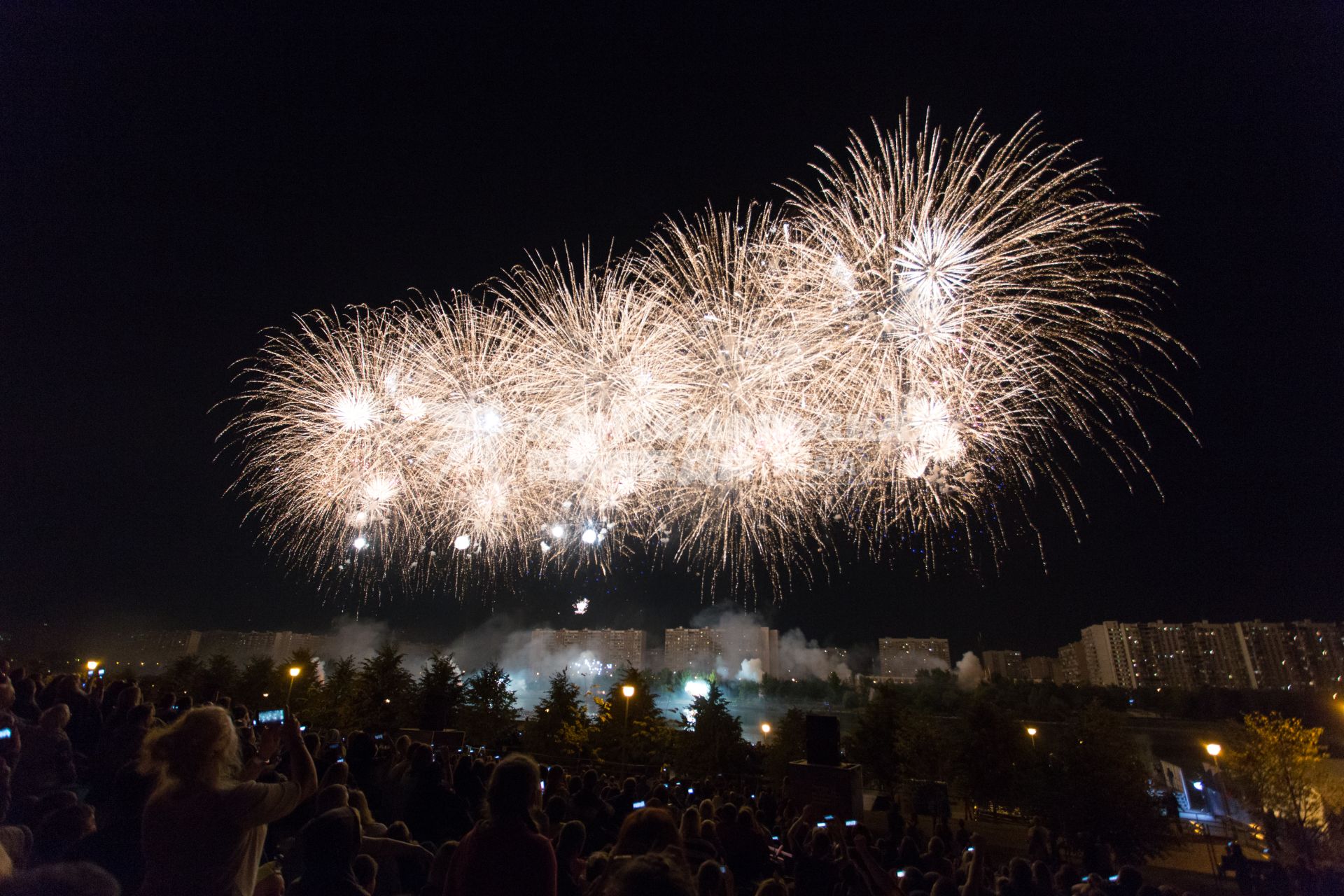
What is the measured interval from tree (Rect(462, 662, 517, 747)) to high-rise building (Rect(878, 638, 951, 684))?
317 ft

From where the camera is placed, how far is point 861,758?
33.1 m

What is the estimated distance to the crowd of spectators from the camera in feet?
7.88

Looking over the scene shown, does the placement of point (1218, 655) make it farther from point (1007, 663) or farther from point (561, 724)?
point (561, 724)

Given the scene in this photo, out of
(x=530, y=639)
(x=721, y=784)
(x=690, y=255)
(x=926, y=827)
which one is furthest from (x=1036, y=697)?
(x=530, y=639)

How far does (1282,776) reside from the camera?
28375 millimetres

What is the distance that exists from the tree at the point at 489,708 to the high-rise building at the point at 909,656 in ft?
317

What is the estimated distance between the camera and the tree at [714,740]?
27.6 m

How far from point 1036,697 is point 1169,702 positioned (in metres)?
11.4

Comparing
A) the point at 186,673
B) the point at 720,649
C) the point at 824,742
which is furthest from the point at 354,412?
the point at 720,649

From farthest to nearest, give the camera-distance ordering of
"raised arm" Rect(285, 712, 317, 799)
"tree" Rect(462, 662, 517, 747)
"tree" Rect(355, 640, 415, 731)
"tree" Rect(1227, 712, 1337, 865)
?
1. "tree" Rect(462, 662, 517, 747)
2. "tree" Rect(355, 640, 415, 731)
3. "tree" Rect(1227, 712, 1337, 865)
4. "raised arm" Rect(285, 712, 317, 799)

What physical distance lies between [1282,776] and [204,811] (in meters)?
41.3

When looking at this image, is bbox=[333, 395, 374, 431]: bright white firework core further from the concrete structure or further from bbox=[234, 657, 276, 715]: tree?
the concrete structure

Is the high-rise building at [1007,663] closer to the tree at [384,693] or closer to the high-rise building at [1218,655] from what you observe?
the high-rise building at [1218,655]

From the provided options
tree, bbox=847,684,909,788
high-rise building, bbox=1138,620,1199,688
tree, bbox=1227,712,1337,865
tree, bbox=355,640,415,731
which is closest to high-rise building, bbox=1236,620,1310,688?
high-rise building, bbox=1138,620,1199,688
